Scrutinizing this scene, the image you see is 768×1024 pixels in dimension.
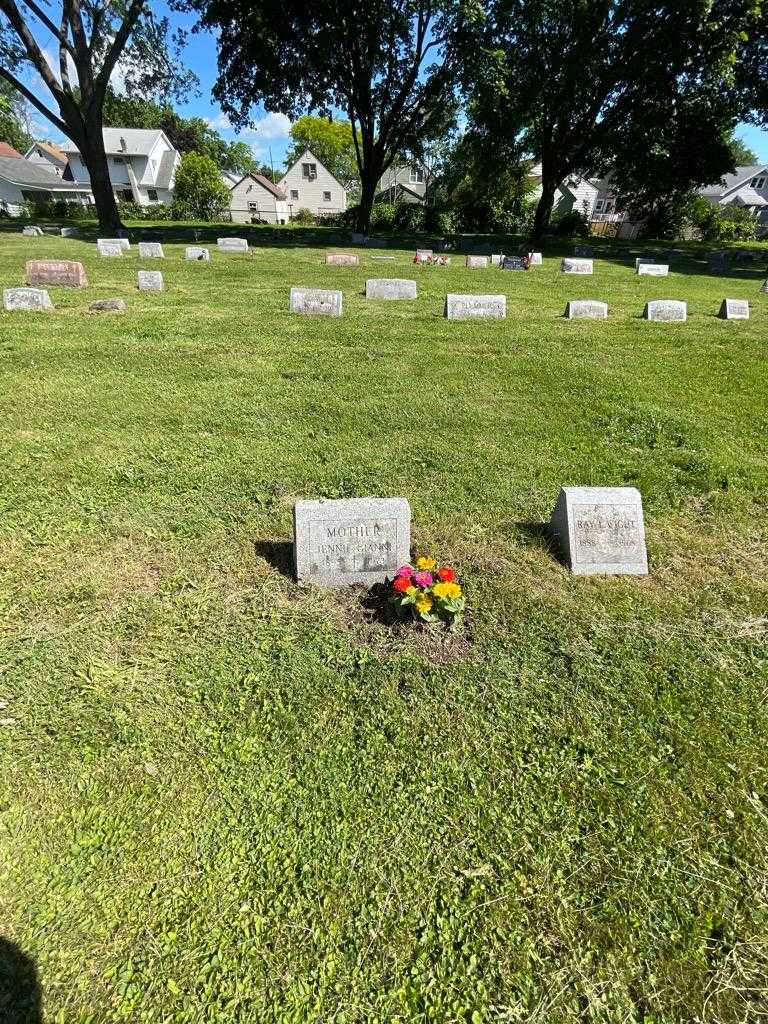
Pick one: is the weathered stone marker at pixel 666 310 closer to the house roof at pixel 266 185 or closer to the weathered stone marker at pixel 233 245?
the weathered stone marker at pixel 233 245

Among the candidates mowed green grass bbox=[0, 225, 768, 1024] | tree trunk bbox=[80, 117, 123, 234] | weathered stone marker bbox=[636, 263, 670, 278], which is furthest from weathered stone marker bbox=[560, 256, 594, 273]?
tree trunk bbox=[80, 117, 123, 234]

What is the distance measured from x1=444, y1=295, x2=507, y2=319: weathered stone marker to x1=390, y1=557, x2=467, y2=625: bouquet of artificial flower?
9113 millimetres

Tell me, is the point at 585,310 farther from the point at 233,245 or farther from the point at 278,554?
the point at 233,245

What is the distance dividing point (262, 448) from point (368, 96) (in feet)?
93.9

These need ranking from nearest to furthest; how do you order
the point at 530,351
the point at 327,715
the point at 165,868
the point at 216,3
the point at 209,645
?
the point at 165,868 < the point at 327,715 < the point at 209,645 < the point at 530,351 < the point at 216,3

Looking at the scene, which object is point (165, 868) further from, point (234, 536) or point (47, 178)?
point (47, 178)

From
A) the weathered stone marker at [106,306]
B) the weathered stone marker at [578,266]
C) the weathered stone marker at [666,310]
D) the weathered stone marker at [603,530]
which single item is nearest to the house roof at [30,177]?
the weathered stone marker at [106,306]

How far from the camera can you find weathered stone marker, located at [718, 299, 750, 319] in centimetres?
1230

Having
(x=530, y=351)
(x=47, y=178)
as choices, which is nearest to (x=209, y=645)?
(x=530, y=351)

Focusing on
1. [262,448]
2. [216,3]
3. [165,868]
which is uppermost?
[216,3]

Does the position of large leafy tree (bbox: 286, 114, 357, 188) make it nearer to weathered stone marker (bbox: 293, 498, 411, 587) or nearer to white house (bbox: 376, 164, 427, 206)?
white house (bbox: 376, 164, 427, 206)

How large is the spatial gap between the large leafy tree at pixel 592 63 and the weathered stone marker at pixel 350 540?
24051 mm

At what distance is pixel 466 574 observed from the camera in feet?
12.9

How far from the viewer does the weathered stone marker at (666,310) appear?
11.7 metres
